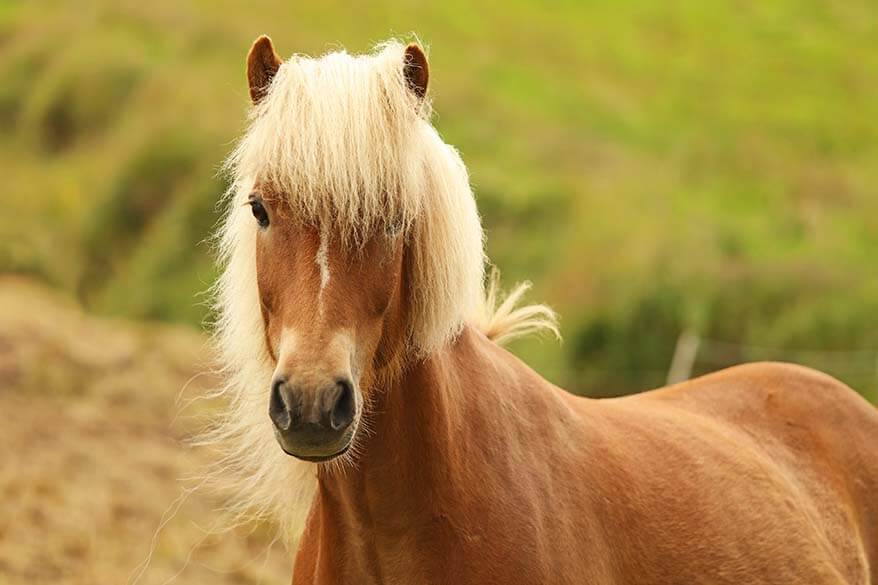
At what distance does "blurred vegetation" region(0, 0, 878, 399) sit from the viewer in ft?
47.5

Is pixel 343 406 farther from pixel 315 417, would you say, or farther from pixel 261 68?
pixel 261 68

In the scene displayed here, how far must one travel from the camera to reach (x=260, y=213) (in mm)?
3084

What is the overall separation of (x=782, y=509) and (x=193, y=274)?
11700 millimetres

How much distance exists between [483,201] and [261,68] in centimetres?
1305

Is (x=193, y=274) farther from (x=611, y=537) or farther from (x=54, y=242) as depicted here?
(x=611, y=537)

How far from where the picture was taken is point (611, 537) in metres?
3.46

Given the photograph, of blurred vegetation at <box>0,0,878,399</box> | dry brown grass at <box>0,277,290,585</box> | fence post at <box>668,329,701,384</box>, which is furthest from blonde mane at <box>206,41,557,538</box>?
fence post at <box>668,329,701,384</box>

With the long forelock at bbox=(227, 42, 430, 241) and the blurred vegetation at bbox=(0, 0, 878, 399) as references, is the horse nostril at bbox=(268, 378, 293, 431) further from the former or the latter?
the blurred vegetation at bbox=(0, 0, 878, 399)

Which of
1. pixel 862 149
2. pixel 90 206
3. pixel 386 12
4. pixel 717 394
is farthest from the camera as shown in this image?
pixel 386 12

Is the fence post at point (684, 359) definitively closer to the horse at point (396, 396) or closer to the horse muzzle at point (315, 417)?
the horse at point (396, 396)

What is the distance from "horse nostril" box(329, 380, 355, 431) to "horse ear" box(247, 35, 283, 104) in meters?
0.98

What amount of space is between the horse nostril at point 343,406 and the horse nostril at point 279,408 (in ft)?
0.35

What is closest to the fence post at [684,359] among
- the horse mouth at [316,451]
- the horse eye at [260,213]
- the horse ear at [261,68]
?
the horse ear at [261,68]

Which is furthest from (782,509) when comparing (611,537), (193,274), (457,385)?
(193,274)
